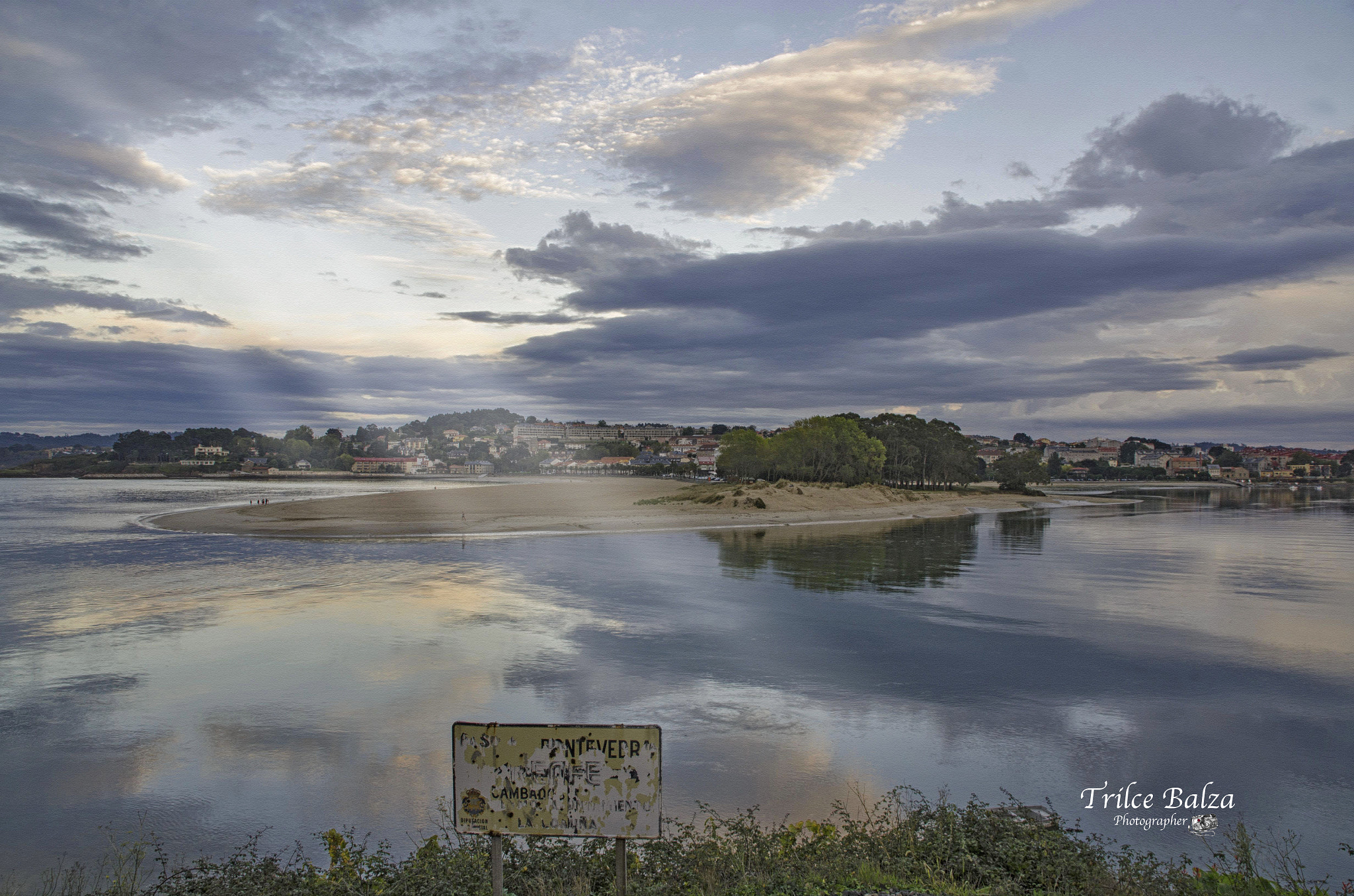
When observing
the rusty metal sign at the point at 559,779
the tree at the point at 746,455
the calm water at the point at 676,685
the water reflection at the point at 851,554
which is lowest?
the water reflection at the point at 851,554

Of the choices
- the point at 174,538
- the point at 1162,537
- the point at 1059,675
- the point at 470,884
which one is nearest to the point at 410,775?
the point at 470,884

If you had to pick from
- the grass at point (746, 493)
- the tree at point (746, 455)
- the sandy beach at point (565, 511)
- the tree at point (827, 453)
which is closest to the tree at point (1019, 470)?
the sandy beach at point (565, 511)

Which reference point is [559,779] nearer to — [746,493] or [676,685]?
[676,685]

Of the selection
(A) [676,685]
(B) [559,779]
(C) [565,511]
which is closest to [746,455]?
(C) [565,511]

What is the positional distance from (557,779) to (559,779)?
0.02 metres

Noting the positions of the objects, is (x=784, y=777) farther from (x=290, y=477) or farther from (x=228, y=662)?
(x=290, y=477)

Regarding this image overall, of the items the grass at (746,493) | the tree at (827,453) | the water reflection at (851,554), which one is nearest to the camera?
the water reflection at (851,554)

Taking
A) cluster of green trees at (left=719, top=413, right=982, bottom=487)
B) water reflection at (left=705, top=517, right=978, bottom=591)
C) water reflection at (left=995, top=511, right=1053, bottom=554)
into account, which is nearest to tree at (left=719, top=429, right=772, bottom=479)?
cluster of green trees at (left=719, top=413, right=982, bottom=487)

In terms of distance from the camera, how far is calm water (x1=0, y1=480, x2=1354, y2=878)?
991cm

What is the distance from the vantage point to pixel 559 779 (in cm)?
527

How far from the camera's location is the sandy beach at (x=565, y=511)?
5003 centimetres

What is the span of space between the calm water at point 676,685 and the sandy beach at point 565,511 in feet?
55.2

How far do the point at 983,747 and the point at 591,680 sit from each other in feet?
24.1

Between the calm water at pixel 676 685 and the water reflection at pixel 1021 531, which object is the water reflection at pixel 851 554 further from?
the water reflection at pixel 1021 531
